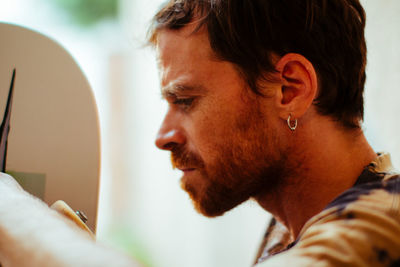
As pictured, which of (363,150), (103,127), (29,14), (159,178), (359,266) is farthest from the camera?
(103,127)

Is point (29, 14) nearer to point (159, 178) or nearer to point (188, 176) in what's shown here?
point (159, 178)

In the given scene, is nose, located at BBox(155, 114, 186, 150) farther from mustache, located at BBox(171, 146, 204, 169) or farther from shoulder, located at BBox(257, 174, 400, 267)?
shoulder, located at BBox(257, 174, 400, 267)

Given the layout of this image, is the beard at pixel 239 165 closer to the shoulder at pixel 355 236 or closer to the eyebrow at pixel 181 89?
the eyebrow at pixel 181 89

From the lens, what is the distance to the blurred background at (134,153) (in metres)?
2.73

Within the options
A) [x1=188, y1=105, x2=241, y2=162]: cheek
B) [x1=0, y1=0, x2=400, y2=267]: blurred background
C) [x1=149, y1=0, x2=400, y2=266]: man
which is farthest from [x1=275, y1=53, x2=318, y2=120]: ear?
[x1=0, y1=0, x2=400, y2=267]: blurred background

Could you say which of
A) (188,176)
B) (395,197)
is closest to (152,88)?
(188,176)

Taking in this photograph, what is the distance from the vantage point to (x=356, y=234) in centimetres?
42

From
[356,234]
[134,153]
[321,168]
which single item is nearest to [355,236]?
[356,234]

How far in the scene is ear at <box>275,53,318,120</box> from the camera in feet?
2.67

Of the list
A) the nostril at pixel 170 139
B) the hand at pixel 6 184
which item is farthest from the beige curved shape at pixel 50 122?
the nostril at pixel 170 139

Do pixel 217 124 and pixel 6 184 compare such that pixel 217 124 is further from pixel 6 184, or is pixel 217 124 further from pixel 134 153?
pixel 134 153

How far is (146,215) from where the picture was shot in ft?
11.4

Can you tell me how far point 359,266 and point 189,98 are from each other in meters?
0.55

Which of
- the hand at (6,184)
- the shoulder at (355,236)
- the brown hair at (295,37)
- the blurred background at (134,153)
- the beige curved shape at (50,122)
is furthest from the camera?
the blurred background at (134,153)
